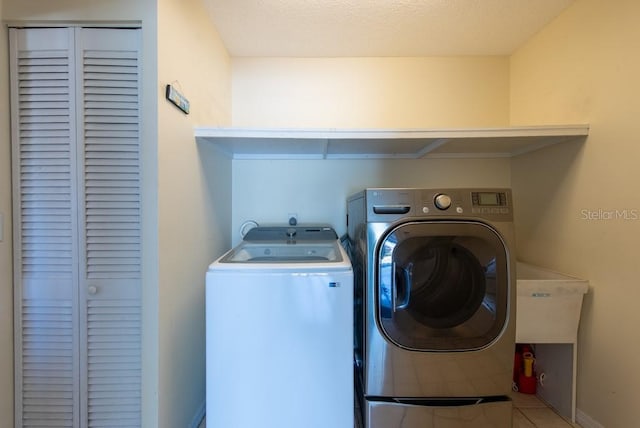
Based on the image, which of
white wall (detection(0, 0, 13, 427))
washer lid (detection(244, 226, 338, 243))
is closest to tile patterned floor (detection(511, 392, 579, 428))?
washer lid (detection(244, 226, 338, 243))

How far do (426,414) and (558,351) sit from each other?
1.02 m

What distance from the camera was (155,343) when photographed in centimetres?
118

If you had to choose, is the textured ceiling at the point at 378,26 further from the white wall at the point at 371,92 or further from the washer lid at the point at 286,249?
the washer lid at the point at 286,249

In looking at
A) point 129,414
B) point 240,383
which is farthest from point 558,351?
point 129,414

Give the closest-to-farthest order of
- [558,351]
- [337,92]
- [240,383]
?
[240,383], [558,351], [337,92]

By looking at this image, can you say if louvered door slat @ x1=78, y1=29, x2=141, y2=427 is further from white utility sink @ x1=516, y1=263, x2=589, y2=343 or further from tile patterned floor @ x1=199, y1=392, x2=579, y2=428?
white utility sink @ x1=516, y1=263, x2=589, y2=343

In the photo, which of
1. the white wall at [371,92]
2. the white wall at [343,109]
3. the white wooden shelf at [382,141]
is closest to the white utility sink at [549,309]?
the white wooden shelf at [382,141]

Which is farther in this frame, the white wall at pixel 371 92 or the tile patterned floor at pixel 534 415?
the white wall at pixel 371 92

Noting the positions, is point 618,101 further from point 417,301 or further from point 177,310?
point 177,310

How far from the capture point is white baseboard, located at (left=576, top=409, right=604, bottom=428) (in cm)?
148

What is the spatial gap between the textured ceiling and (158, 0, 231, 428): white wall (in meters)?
0.26

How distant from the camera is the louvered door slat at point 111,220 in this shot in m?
1.20

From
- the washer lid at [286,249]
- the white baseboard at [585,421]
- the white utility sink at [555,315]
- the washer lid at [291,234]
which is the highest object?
the washer lid at [291,234]

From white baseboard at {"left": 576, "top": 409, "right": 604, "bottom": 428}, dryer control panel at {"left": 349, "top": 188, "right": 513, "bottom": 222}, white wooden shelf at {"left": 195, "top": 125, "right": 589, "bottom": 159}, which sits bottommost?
white baseboard at {"left": 576, "top": 409, "right": 604, "bottom": 428}
